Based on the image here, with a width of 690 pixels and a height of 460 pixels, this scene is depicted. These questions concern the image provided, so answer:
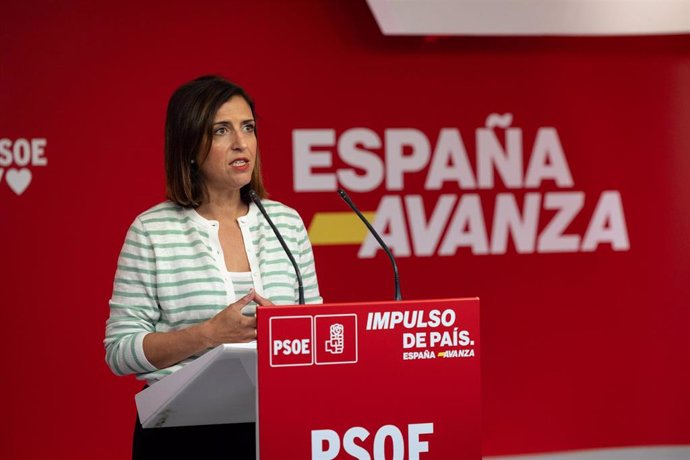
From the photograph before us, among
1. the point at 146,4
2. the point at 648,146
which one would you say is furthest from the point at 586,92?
the point at 146,4

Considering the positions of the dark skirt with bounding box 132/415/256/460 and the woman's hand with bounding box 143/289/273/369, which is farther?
the dark skirt with bounding box 132/415/256/460

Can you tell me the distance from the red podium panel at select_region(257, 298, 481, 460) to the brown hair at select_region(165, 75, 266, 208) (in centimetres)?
56

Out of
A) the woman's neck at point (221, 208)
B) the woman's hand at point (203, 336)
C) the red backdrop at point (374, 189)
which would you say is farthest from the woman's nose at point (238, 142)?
the red backdrop at point (374, 189)

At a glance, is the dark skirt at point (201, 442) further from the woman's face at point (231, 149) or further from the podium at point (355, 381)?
the woman's face at point (231, 149)

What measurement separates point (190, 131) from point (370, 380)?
70cm

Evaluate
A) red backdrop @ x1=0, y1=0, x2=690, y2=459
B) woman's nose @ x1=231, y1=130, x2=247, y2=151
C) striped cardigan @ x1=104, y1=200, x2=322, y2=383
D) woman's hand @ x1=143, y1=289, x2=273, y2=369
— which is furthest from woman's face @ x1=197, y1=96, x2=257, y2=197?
red backdrop @ x1=0, y1=0, x2=690, y2=459

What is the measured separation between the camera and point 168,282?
1.91 metres

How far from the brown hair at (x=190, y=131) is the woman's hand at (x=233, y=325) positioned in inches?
15.2

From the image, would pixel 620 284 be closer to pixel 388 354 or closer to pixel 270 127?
pixel 270 127

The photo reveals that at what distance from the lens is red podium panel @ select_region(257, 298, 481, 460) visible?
1.57 m

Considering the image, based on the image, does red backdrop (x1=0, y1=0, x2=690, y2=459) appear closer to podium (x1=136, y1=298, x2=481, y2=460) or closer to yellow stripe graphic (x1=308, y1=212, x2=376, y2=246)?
yellow stripe graphic (x1=308, y1=212, x2=376, y2=246)

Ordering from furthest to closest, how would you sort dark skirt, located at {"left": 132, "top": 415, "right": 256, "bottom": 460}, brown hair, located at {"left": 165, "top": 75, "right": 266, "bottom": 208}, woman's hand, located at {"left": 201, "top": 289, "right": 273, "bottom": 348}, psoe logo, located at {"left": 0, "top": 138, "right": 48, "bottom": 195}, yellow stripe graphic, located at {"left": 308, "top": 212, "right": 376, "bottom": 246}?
1. yellow stripe graphic, located at {"left": 308, "top": 212, "right": 376, "bottom": 246}
2. psoe logo, located at {"left": 0, "top": 138, "right": 48, "bottom": 195}
3. brown hair, located at {"left": 165, "top": 75, "right": 266, "bottom": 208}
4. dark skirt, located at {"left": 132, "top": 415, "right": 256, "bottom": 460}
5. woman's hand, located at {"left": 201, "top": 289, "right": 273, "bottom": 348}

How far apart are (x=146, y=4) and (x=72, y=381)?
147 cm

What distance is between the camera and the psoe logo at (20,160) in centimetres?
358
